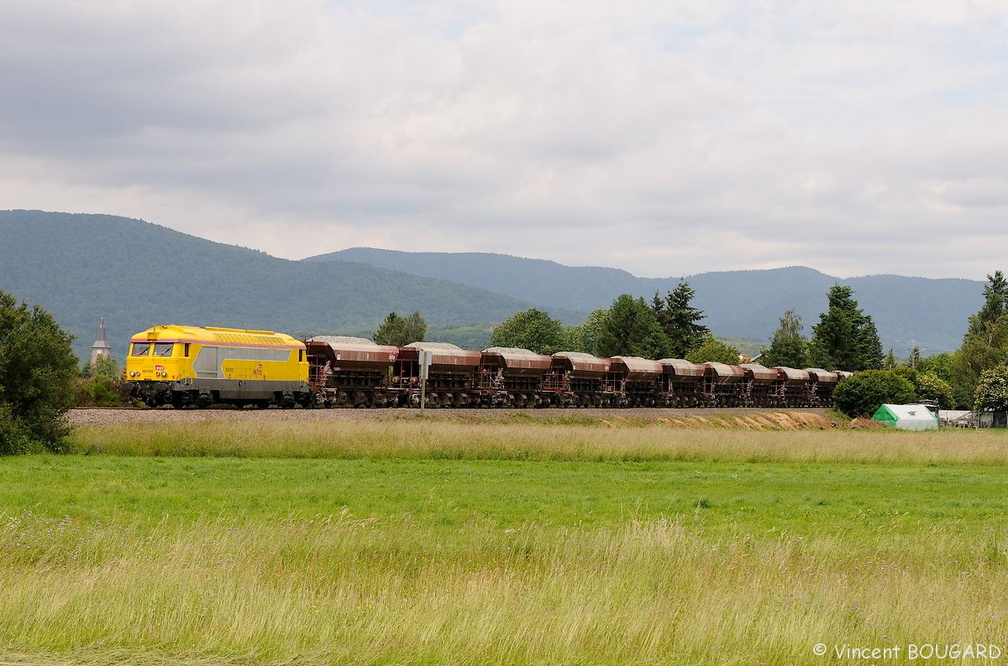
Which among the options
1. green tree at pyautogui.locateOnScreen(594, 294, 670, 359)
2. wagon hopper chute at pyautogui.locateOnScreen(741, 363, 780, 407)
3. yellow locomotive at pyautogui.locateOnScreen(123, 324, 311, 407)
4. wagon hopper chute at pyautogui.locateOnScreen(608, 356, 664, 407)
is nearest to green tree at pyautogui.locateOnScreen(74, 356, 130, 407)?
yellow locomotive at pyautogui.locateOnScreen(123, 324, 311, 407)

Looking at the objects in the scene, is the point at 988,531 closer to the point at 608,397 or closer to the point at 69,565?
the point at 69,565

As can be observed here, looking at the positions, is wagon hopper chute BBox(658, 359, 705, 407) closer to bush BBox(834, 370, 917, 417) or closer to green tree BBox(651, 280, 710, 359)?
bush BBox(834, 370, 917, 417)

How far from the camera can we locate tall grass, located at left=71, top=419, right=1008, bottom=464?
34250 millimetres

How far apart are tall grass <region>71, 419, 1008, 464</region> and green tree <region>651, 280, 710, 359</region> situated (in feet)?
354

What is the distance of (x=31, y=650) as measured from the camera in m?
9.84

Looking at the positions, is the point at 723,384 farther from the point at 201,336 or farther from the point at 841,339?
the point at 201,336

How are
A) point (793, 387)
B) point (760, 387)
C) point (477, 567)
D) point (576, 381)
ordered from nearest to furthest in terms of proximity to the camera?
1. point (477, 567)
2. point (576, 381)
3. point (760, 387)
4. point (793, 387)

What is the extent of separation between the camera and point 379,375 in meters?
62.7

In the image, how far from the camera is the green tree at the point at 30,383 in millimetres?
31734

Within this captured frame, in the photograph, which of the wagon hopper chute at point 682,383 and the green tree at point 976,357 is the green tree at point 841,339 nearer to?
the green tree at point 976,357

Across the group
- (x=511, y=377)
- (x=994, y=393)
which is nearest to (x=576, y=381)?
(x=511, y=377)

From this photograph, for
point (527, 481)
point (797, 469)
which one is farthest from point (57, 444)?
point (797, 469)

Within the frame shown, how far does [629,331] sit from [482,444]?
11057 centimetres

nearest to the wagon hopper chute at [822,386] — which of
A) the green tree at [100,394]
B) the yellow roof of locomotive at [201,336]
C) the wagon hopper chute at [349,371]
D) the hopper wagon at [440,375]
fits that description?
the hopper wagon at [440,375]
